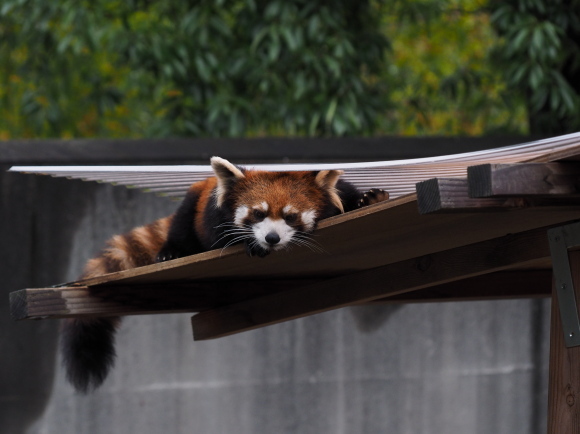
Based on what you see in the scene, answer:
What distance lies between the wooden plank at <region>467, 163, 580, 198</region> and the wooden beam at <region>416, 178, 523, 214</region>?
0.04 metres

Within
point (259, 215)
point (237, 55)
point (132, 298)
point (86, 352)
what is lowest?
point (86, 352)

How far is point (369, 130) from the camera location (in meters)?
5.84

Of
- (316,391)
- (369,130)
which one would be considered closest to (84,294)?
(316,391)

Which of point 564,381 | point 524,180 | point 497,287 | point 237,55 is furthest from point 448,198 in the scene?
point 237,55

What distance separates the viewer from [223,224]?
9.02 feet

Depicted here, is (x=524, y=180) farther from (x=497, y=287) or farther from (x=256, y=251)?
(x=497, y=287)

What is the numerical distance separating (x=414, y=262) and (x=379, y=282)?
156 mm

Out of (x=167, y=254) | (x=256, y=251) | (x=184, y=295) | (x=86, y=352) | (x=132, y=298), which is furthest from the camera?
(x=167, y=254)

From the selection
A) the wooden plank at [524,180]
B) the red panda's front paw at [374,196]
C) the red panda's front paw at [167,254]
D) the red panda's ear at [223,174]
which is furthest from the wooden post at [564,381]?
the red panda's front paw at [167,254]

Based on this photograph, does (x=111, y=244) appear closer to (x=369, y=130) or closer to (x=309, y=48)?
(x=309, y=48)

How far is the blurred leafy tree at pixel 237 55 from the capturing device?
17.4 feet

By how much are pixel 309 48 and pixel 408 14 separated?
1566mm

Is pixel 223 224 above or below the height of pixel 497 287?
above

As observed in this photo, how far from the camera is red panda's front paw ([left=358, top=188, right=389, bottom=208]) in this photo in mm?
2670
